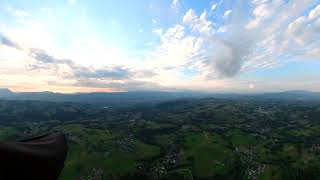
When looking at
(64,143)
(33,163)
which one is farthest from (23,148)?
(64,143)

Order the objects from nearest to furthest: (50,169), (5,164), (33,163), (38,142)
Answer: (5,164) → (33,163) → (50,169) → (38,142)

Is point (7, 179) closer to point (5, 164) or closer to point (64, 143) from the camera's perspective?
point (5, 164)

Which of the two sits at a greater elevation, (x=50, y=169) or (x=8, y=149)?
(x=8, y=149)

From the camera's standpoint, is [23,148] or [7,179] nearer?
[7,179]

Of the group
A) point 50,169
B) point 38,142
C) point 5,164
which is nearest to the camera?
point 5,164

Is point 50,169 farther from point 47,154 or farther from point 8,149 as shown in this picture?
point 8,149

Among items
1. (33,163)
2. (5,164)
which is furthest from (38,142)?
(5,164)
